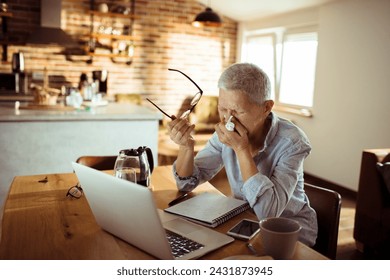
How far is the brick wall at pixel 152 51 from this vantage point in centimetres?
485

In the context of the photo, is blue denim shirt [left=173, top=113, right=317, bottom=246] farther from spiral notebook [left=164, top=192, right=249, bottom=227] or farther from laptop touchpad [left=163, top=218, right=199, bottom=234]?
laptop touchpad [left=163, top=218, right=199, bottom=234]

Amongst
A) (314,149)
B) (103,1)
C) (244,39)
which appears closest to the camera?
(314,149)

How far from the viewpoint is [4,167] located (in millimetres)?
2709

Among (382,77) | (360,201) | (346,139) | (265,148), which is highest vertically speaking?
(382,77)

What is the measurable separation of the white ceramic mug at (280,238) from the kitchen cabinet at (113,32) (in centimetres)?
448

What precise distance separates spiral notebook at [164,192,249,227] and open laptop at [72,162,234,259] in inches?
1.8

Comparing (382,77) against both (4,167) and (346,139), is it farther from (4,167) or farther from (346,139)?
(4,167)

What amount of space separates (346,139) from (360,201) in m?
1.34

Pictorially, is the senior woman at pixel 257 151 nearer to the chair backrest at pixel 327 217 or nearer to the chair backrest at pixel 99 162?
the chair backrest at pixel 327 217

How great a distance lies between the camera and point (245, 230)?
3.49 feet

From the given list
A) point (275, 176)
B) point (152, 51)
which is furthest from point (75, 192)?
point (152, 51)

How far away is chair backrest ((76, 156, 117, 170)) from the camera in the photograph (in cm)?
186

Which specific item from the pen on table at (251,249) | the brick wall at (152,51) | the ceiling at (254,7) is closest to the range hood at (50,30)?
the brick wall at (152,51)
